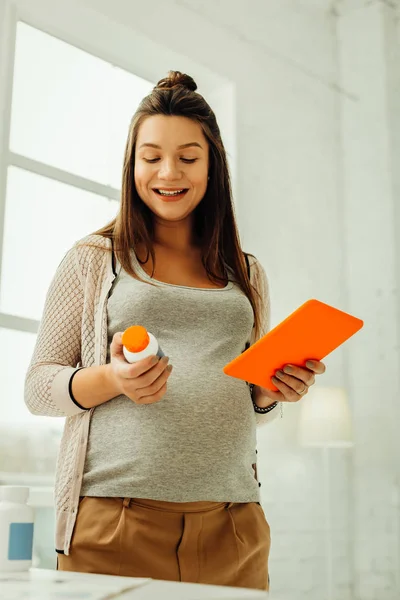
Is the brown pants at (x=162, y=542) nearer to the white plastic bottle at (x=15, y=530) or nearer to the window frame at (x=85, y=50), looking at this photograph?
the white plastic bottle at (x=15, y=530)

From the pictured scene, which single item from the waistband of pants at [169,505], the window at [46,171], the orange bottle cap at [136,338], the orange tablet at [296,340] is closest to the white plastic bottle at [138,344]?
the orange bottle cap at [136,338]

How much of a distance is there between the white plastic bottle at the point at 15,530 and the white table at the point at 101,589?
0.12 ft

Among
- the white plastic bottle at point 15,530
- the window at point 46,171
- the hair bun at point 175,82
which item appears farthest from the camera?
the window at point 46,171

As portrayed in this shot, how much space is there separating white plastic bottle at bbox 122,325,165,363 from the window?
5.01ft

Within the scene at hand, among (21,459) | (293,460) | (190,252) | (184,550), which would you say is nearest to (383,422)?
(293,460)

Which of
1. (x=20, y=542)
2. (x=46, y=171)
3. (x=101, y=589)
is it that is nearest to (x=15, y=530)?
(x=20, y=542)

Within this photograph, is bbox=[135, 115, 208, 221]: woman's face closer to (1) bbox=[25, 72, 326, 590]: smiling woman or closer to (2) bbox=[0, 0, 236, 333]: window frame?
(1) bbox=[25, 72, 326, 590]: smiling woman

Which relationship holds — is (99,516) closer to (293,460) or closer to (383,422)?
(293,460)

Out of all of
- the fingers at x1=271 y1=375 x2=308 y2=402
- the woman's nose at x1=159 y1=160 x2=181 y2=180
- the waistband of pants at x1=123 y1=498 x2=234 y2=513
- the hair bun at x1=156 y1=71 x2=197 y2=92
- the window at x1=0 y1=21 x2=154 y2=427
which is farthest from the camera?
the window at x1=0 y1=21 x2=154 y2=427

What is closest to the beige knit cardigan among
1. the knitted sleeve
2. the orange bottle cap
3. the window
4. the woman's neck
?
the knitted sleeve

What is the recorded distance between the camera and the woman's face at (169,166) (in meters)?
1.34

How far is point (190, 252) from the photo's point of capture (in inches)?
56.3

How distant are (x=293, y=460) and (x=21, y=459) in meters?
1.28

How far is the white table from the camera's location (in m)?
0.67
